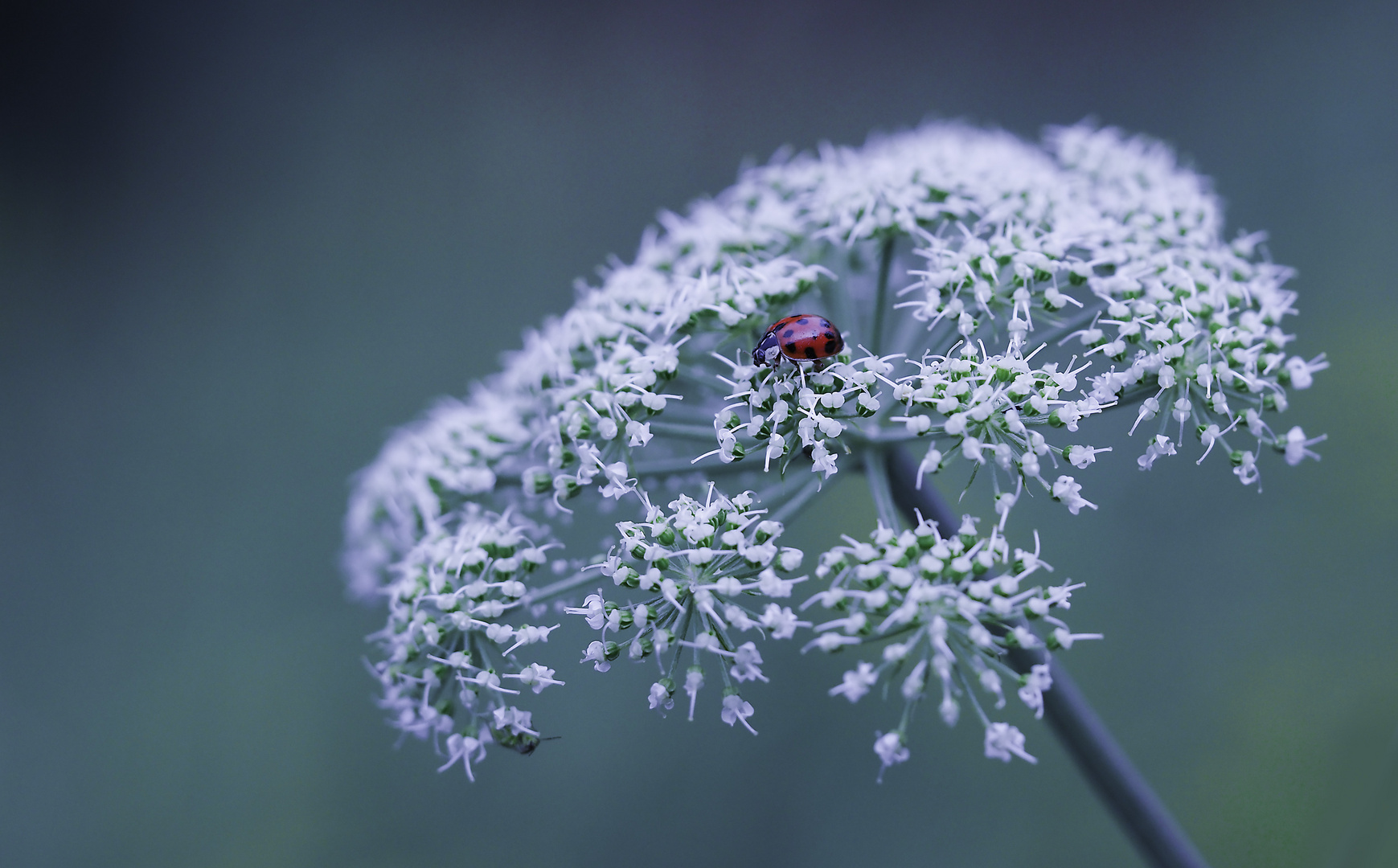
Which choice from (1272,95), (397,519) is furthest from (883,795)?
(1272,95)

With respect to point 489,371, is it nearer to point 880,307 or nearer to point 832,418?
point 880,307

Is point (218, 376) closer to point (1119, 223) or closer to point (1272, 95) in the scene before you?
point (1119, 223)

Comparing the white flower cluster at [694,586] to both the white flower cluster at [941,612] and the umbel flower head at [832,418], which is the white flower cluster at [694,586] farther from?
the white flower cluster at [941,612]

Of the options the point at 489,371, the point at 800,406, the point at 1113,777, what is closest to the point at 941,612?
the point at 800,406

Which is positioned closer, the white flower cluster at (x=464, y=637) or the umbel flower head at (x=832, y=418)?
the umbel flower head at (x=832, y=418)

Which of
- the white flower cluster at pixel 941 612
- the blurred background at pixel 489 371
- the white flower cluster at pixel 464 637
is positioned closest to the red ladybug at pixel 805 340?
the white flower cluster at pixel 941 612

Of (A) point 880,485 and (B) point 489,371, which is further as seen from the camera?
(B) point 489,371
